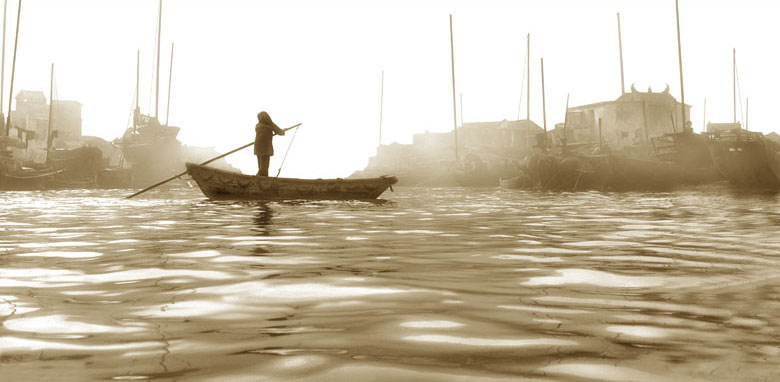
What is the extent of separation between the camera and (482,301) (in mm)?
3547

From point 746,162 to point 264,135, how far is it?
26132mm

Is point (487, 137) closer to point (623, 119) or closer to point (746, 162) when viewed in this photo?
point (623, 119)

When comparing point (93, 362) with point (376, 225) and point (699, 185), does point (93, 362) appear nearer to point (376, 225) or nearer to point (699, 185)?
point (376, 225)

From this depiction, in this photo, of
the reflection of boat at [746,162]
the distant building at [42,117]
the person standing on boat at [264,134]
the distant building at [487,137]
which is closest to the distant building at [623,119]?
the distant building at [487,137]

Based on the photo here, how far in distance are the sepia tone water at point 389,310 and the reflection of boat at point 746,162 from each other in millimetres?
28599

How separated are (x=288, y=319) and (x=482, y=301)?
44.9 inches

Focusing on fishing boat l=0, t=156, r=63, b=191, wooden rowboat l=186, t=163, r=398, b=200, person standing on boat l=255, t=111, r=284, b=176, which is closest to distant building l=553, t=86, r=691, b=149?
wooden rowboat l=186, t=163, r=398, b=200

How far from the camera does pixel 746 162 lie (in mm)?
31781

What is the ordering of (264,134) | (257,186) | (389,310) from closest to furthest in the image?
(389,310) → (257,186) → (264,134)

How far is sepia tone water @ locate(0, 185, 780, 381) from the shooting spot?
7.35 feet

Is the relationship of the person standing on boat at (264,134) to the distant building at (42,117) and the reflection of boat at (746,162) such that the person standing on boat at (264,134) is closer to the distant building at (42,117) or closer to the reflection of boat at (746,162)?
the reflection of boat at (746,162)

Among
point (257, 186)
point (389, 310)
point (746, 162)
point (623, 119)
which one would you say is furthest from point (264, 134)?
point (623, 119)

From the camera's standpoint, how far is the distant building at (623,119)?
53.3 meters

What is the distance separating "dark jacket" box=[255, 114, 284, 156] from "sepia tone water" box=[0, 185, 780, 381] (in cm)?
1038
